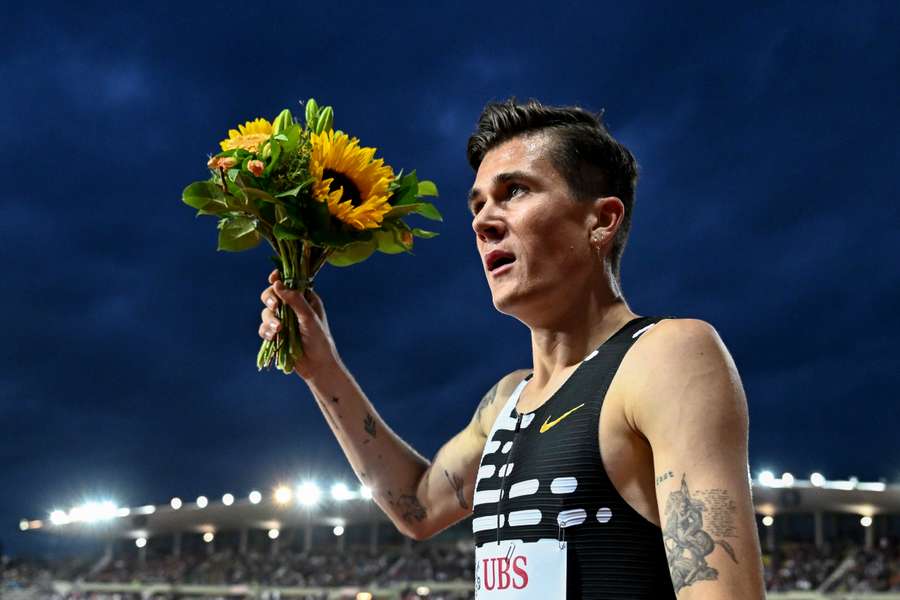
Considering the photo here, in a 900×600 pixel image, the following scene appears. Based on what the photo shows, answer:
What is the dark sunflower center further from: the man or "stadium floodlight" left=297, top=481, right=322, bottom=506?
"stadium floodlight" left=297, top=481, right=322, bottom=506

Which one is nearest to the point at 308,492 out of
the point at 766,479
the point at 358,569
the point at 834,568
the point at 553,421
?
the point at 358,569

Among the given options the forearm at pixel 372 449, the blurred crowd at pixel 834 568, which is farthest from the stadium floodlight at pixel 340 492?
the forearm at pixel 372 449

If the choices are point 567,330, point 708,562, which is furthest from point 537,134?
point 708,562

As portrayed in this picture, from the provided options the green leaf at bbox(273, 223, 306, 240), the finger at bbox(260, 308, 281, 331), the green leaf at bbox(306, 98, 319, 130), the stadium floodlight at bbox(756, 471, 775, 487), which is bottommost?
the finger at bbox(260, 308, 281, 331)

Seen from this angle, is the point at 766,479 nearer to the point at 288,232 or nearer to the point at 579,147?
the point at 288,232

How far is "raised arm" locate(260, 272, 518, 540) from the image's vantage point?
11.3 ft

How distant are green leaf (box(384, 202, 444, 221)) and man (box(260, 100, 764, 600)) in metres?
0.45

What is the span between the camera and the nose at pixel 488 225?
273 cm

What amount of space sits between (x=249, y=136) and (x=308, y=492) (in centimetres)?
Result: 4463

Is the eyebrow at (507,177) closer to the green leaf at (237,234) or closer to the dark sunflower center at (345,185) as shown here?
the dark sunflower center at (345,185)

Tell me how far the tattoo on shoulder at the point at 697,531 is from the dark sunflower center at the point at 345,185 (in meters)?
1.77

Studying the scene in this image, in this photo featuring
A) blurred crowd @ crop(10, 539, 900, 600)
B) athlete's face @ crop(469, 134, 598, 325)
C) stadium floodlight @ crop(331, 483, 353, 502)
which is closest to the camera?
athlete's face @ crop(469, 134, 598, 325)

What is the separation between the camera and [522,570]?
2334 mm


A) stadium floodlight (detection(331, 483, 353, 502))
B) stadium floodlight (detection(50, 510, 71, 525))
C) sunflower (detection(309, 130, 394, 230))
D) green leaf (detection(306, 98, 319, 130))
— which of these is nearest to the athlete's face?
sunflower (detection(309, 130, 394, 230))
